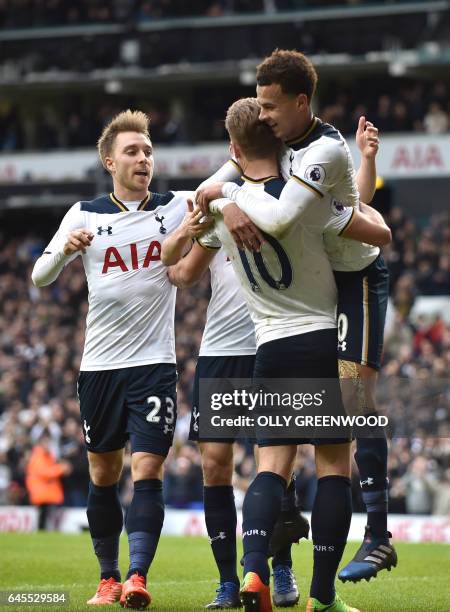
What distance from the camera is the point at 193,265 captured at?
7.12 m

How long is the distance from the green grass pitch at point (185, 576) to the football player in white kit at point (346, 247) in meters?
0.58

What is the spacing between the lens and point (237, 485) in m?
18.3

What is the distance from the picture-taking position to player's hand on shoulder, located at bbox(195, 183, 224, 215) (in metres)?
6.57

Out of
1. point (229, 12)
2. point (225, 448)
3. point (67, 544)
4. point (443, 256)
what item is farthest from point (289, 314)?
point (229, 12)

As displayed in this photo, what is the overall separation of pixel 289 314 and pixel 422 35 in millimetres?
24507

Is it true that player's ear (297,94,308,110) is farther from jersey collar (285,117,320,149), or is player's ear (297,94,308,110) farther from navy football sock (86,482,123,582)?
navy football sock (86,482,123,582)

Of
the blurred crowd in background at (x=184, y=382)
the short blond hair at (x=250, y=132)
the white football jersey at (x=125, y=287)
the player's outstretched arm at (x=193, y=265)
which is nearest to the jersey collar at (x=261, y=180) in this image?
the short blond hair at (x=250, y=132)

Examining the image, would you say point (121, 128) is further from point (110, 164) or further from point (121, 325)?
point (121, 325)

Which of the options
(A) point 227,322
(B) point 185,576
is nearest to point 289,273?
(A) point 227,322

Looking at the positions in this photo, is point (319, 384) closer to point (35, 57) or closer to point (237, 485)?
point (237, 485)

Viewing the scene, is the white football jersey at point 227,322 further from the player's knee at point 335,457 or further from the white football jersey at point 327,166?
the player's knee at point 335,457

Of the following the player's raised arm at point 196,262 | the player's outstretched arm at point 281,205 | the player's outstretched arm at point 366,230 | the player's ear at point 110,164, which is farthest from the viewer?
the player's ear at point 110,164

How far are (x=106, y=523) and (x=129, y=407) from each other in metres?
0.78

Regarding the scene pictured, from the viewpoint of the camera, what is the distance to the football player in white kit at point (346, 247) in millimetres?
6164
